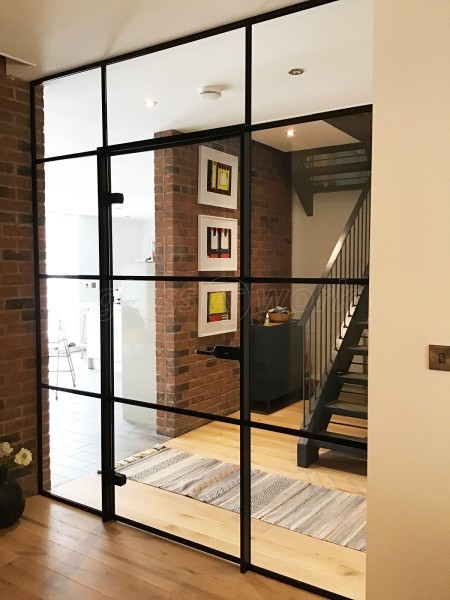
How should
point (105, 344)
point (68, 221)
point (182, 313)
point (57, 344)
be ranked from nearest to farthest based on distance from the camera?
point (182, 313), point (105, 344), point (57, 344), point (68, 221)

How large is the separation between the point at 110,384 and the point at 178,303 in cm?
68

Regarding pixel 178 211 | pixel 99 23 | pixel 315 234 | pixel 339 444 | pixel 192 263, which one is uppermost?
pixel 99 23

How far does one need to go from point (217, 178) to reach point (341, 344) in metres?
0.96

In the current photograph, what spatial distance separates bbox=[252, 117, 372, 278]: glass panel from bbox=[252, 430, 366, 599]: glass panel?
793 millimetres

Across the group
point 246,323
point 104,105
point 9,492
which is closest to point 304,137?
point 246,323

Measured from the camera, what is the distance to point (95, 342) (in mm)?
3100

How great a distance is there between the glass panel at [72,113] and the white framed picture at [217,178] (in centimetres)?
78

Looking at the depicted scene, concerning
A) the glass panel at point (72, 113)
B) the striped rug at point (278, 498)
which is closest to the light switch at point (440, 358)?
the striped rug at point (278, 498)

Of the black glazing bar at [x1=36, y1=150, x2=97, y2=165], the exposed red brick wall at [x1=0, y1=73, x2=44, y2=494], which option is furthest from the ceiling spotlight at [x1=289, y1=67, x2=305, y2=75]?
the exposed red brick wall at [x1=0, y1=73, x2=44, y2=494]

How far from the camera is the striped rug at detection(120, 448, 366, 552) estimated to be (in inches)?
98.2

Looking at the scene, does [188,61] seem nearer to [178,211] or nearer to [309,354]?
[178,211]

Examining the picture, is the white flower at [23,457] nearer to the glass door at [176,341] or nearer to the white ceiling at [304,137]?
the glass door at [176,341]

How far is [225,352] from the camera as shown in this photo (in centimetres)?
257

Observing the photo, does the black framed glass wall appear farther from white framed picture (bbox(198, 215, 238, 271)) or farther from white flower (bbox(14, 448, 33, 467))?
white flower (bbox(14, 448, 33, 467))
